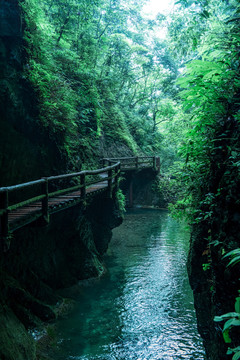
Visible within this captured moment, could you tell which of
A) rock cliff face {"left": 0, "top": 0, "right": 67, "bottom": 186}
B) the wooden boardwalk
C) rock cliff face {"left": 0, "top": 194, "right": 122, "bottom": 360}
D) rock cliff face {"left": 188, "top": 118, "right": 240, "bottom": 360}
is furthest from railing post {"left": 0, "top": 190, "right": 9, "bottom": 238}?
rock cliff face {"left": 188, "top": 118, "right": 240, "bottom": 360}

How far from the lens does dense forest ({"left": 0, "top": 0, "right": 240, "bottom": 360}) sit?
14.4 ft

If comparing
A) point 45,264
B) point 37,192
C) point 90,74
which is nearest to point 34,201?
point 37,192

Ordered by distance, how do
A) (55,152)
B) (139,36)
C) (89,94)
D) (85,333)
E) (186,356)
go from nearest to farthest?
1. (186,356)
2. (85,333)
3. (55,152)
4. (89,94)
5. (139,36)

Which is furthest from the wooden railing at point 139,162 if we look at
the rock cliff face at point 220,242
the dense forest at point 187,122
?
the rock cliff face at point 220,242

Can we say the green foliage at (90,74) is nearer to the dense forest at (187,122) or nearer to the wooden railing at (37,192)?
the dense forest at (187,122)

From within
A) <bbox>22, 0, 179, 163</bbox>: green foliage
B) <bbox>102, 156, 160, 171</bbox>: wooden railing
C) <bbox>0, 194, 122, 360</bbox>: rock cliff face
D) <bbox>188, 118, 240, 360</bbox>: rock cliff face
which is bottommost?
<bbox>0, 194, 122, 360</bbox>: rock cliff face

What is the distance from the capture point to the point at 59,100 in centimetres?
1066

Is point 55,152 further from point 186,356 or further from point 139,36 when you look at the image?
point 139,36

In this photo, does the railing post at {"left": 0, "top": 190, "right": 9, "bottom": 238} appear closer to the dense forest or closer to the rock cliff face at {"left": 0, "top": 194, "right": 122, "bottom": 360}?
the rock cliff face at {"left": 0, "top": 194, "right": 122, "bottom": 360}

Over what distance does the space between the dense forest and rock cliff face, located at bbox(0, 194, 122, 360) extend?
2.06m

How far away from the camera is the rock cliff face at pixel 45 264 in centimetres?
663

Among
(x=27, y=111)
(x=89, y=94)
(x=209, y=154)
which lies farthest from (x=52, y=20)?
(x=209, y=154)

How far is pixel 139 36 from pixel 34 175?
95.0 ft

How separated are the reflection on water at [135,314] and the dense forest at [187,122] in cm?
197
